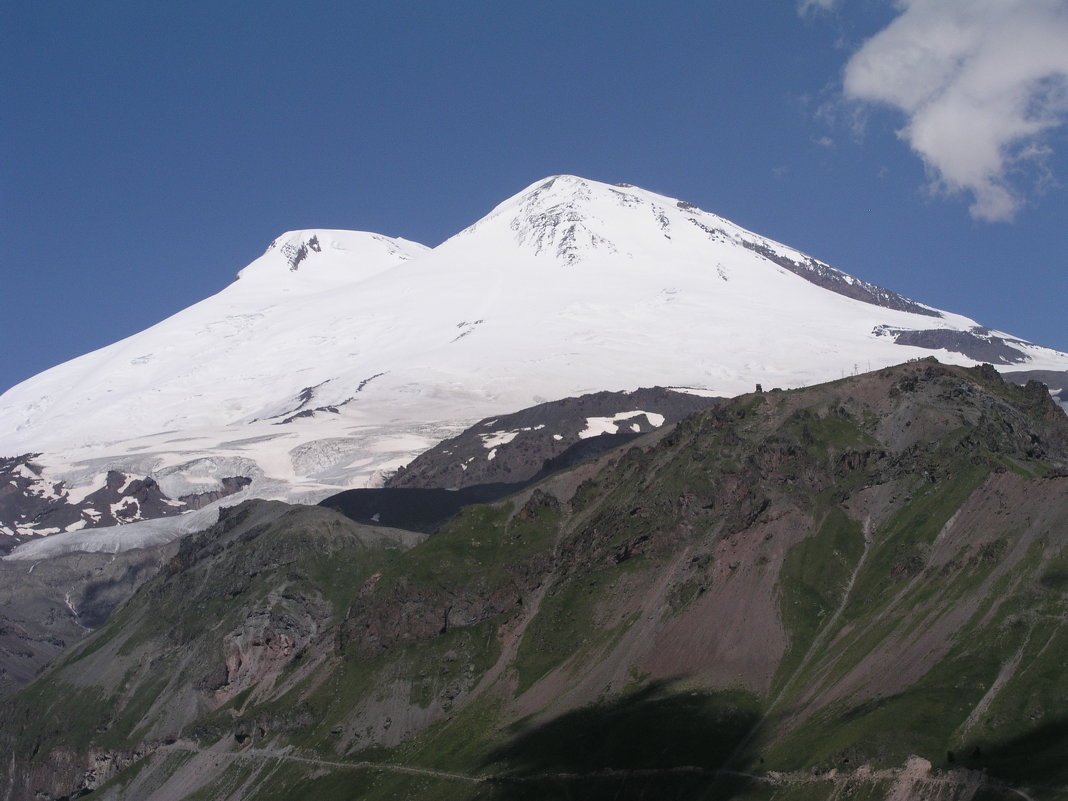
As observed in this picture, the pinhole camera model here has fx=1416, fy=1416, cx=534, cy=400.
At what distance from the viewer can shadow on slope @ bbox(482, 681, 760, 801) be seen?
110 metres

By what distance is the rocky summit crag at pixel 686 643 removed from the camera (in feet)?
346

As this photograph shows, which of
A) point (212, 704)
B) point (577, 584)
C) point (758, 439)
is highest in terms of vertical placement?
point (758, 439)

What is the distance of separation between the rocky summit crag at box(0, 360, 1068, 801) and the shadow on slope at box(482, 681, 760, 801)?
30 cm

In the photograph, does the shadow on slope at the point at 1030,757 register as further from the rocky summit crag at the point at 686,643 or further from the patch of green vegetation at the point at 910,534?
the patch of green vegetation at the point at 910,534

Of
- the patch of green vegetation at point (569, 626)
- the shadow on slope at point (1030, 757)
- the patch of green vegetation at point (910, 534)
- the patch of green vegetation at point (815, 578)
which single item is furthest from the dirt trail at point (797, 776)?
the patch of green vegetation at point (910, 534)

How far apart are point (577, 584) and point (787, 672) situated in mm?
37803

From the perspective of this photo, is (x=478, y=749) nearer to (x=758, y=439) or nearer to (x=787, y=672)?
(x=787, y=672)

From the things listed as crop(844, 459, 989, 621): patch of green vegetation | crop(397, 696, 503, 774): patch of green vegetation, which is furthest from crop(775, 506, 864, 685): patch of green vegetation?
crop(397, 696, 503, 774): patch of green vegetation

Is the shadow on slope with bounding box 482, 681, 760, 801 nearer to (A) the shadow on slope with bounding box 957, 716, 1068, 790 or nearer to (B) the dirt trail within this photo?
(B) the dirt trail

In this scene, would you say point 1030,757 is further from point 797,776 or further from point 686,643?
point 686,643

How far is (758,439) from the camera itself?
543ft

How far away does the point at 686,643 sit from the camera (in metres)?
134

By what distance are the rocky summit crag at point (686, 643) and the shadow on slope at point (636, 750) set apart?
30 centimetres

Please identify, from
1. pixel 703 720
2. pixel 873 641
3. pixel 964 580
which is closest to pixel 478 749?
pixel 703 720
